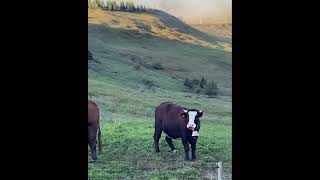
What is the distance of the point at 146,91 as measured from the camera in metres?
3.19

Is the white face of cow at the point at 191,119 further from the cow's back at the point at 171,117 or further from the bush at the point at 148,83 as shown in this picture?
the bush at the point at 148,83

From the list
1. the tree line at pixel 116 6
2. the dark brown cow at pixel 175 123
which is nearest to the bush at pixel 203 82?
the dark brown cow at pixel 175 123

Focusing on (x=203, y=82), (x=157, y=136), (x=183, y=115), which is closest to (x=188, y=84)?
(x=203, y=82)

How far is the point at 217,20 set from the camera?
3150mm

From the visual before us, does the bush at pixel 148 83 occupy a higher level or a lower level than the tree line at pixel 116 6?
lower

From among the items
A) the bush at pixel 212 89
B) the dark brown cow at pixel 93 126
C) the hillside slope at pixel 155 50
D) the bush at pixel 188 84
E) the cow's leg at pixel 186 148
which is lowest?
the cow's leg at pixel 186 148

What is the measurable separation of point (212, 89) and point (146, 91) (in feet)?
1.33

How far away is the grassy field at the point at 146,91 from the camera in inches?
122

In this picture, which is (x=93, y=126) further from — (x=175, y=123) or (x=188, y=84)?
(x=188, y=84)

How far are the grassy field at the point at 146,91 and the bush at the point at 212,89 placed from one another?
0.03 m

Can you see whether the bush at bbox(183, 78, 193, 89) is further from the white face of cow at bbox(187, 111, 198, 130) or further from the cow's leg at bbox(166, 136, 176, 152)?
the cow's leg at bbox(166, 136, 176, 152)

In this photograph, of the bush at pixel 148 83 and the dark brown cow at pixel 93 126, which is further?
the bush at pixel 148 83
